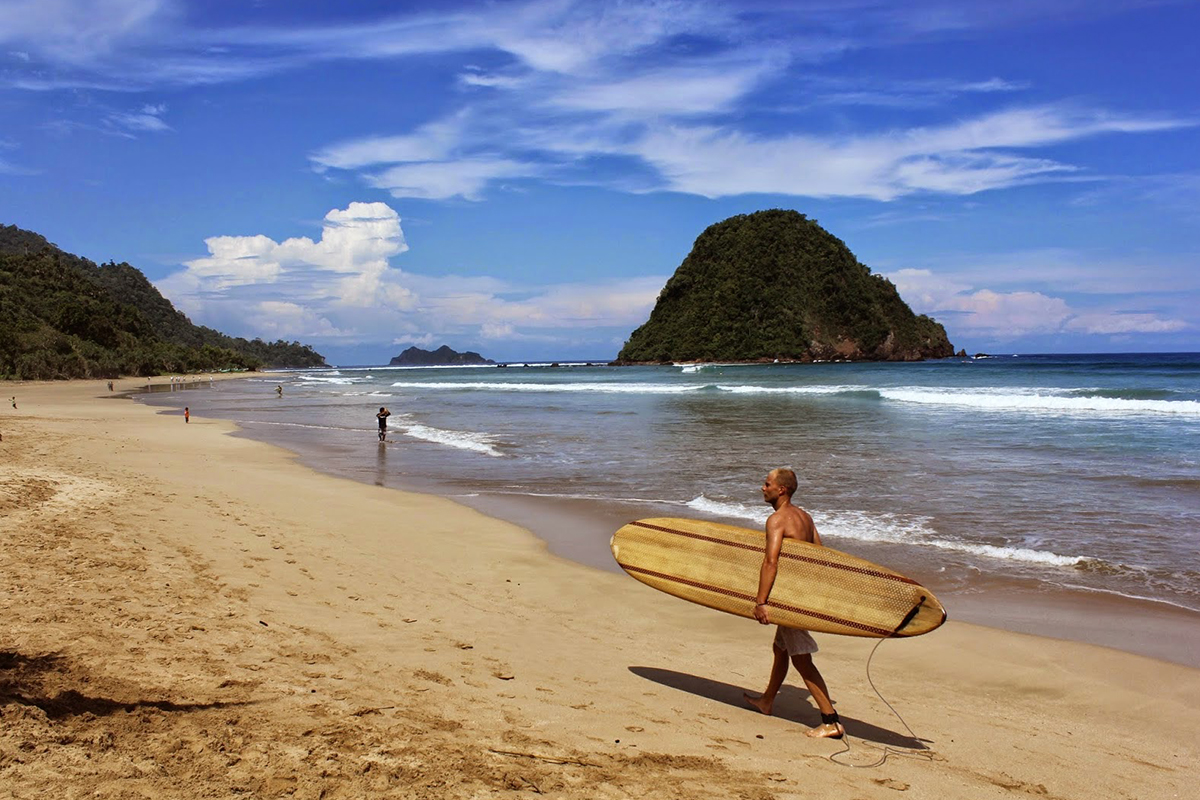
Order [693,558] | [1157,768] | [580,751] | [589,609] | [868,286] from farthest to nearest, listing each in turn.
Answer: [868,286]
[589,609]
[693,558]
[1157,768]
[580,751]

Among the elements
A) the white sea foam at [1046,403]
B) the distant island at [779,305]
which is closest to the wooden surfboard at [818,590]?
the white sea foam at [1046,403]

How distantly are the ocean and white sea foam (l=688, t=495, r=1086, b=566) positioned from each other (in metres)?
0.04

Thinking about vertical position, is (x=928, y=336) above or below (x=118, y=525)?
above

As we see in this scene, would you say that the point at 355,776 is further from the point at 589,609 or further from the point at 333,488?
the point at 333,488

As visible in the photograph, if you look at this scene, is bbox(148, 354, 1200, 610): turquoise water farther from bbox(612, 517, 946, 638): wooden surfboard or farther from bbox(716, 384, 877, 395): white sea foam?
bbox(716, 384, 877, 395): white sea foam

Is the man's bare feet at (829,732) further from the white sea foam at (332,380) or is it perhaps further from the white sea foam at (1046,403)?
the white sea foam at (332,380)

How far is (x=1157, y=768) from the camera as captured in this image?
3904 millimetres

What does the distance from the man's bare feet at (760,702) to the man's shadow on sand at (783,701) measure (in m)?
0.03

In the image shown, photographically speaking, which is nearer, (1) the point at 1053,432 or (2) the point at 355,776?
(2) the point at 355,776

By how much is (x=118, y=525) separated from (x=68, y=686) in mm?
4757

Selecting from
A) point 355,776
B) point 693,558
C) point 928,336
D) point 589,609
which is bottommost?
point 589,609

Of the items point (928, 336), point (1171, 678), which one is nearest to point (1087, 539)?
point (1171, 678)

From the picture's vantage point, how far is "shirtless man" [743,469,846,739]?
4.21 m

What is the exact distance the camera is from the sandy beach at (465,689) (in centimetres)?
299
